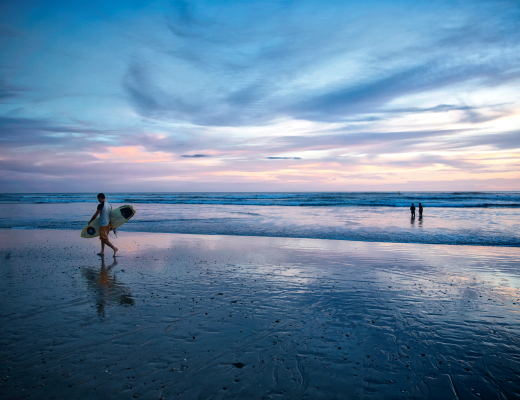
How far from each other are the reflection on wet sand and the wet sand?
0.04m

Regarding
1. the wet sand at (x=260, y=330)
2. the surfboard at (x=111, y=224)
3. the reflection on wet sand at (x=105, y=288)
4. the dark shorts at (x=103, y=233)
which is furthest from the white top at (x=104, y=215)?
the reflection on wet sand at (x=105, y=288)

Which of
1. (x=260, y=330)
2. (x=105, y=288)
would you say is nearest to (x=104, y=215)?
(x=105, y=288)

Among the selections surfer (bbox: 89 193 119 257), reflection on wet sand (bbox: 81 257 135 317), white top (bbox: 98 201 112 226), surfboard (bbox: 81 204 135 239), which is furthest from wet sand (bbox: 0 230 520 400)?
surfboard (bbox: 81 204 135 239)

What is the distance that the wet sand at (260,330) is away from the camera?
11.6 ft

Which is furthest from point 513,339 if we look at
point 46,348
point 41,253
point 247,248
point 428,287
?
point 41,253

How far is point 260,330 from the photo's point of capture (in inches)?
190

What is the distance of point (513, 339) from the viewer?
183 inches

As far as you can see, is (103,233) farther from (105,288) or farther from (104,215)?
(105,288)

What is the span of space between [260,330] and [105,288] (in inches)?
170

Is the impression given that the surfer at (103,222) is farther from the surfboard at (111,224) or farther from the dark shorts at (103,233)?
the surfboard at (111,224)

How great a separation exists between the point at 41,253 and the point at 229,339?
10.3m

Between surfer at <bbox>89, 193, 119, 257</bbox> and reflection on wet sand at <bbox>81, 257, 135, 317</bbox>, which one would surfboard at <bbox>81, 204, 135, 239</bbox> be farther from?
reflection on wet sand at <bbox>81, 257, 135, 317</bbox>

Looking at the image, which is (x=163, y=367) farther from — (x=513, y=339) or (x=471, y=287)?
(x=471, y=287)

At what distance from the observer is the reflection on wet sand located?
6.05 metres
